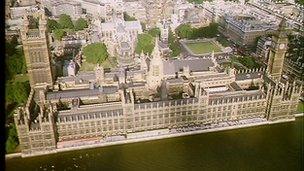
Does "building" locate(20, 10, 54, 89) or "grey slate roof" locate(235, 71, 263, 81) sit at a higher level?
"building" locate(20, 10, 54, 89)

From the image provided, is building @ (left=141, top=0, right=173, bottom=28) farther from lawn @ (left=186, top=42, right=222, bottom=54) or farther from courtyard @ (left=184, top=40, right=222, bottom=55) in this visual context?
lawn @ (left=186, top=42, right=222, bottom=54)

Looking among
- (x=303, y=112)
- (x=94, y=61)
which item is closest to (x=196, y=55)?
(x=94, y=61)

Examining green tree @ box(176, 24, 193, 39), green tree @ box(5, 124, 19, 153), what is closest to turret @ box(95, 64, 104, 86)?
green tree @ box(5, 124, 19, 153)

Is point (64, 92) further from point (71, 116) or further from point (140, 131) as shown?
point (140, 131)

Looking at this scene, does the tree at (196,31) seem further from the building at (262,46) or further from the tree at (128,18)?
the building at (262,46)

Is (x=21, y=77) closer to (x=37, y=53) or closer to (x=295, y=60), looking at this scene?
(x=37, y=53)
